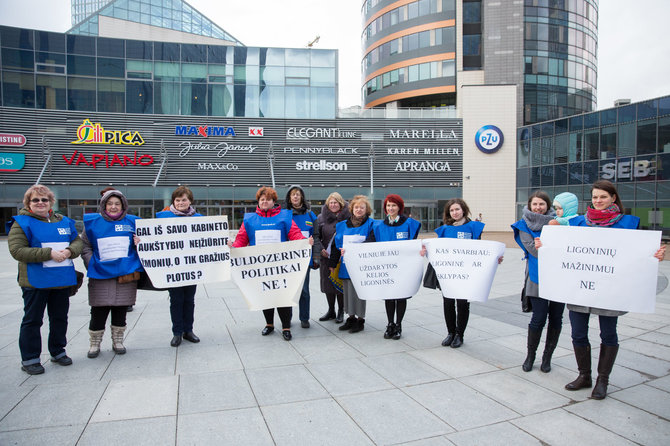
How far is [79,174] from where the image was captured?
32.2 metres

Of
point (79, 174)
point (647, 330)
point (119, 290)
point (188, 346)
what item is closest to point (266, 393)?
point (188, 346)

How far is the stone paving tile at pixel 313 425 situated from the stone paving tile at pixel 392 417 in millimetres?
91

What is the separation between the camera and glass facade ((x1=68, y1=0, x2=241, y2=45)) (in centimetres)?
4434

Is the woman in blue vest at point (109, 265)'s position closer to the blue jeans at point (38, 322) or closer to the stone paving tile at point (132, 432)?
the blue jeans at point (38, 322)

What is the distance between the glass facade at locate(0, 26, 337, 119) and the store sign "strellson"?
61.2 inches

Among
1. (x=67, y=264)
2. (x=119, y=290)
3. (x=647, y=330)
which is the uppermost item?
(x=67, y=264)

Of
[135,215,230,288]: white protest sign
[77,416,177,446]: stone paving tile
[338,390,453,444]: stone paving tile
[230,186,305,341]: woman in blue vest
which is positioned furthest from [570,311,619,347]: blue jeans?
[135,215,230,288]: white protest sign

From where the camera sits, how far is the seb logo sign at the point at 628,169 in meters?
26.0

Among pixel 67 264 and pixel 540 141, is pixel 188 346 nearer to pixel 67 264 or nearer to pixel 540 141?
pixel 67 264

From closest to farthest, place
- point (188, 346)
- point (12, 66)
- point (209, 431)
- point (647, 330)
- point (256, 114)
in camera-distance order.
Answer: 1. point (209, 431)
2. point (188, 346)
3. point (647, 330)
4. point (12, 66)
5. point (256, 114)

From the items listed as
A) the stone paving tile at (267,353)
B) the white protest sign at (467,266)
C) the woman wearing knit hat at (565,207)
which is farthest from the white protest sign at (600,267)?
the stone paving tile at (267,353)

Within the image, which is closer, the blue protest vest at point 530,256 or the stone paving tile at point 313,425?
the stone paving tile at point 313,425

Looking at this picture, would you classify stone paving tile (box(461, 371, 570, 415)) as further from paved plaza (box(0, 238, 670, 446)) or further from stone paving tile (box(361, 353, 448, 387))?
stone paving tile (box(361, 353, 448, 387))

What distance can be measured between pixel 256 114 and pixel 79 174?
13.9 meters
